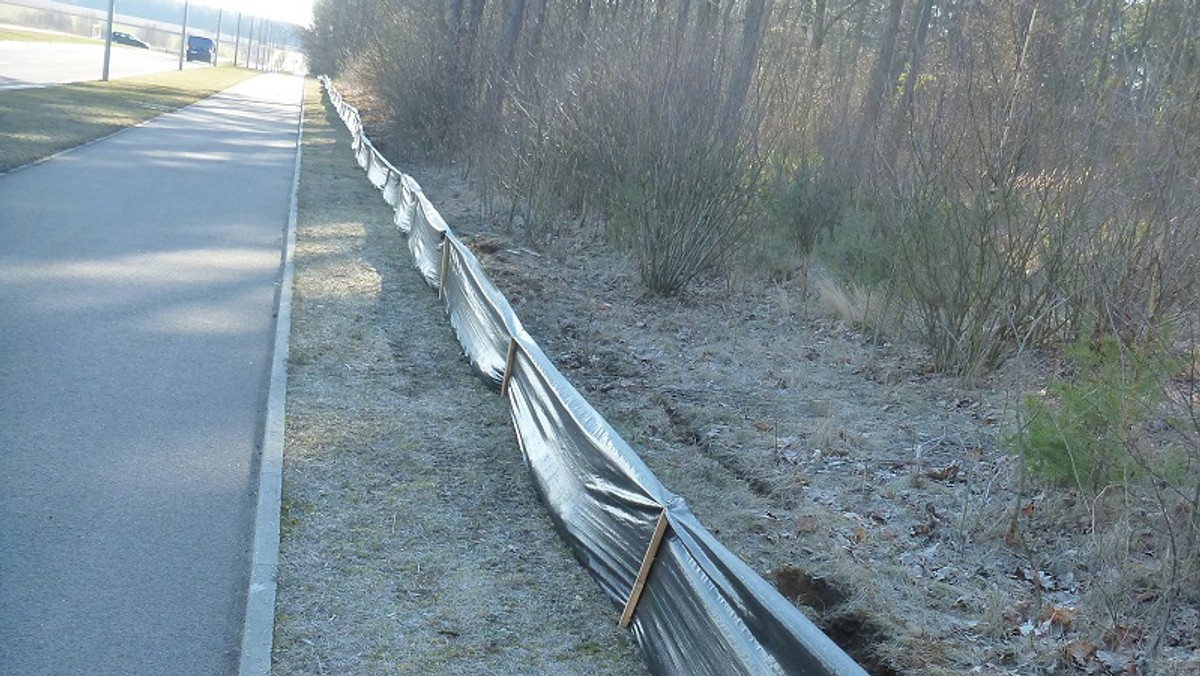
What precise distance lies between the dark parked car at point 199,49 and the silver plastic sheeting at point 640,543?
94.9m

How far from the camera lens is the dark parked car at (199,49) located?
9662 centimetres

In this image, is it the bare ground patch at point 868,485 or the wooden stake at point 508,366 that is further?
the wooden stake at point 508,366

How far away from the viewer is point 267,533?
240 inches

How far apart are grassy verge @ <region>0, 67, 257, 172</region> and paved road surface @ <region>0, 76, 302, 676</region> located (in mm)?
4602

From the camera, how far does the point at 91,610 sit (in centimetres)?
510

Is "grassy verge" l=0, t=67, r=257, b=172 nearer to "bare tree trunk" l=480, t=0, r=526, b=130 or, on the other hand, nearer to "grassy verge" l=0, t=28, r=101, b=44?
"bare tree trunk" l=480, t=0, r=526, b=130

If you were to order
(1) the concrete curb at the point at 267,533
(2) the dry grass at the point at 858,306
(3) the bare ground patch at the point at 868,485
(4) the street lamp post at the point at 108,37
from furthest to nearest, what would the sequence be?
(4) the street lamp post at the point at 108,37 < (2) the dry grass at the point at 858,306 < (3) the bare ground patch at the point at 868,485 < (1) the concrete curb at the point at 267,533

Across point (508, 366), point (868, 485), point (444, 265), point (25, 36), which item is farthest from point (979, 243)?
point (25, 36)

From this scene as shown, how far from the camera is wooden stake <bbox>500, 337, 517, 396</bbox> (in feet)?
28.0

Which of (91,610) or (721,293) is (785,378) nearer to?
(721,293)

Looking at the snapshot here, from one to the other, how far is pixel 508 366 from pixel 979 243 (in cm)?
377

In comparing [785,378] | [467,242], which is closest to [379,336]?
[785,378]

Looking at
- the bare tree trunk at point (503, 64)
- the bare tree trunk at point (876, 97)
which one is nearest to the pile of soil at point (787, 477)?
the bare tree trunk at point (876, 97)

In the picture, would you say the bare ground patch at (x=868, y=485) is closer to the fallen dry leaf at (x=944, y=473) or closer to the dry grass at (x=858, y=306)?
the fallen dry leaf at (x=944, y=473)
